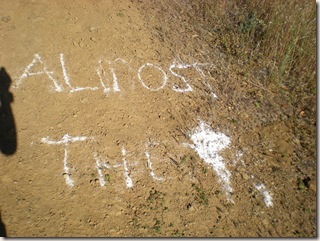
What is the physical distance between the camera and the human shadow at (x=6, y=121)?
2604mm

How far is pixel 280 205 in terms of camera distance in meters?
2.45

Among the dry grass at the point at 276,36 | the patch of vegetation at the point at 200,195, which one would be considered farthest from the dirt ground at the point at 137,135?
the dry grass at the point at 276,36

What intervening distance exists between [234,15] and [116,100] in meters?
2.46

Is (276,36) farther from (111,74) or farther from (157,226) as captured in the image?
(157,226)

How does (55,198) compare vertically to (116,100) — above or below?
below

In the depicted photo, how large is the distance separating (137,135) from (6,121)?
1.35 m

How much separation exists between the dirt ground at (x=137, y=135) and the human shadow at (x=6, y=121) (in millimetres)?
20

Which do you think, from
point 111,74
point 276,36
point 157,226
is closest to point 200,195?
point 157,226

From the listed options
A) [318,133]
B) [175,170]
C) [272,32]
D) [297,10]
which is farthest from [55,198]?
[297,10]

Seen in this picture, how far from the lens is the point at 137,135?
2809mm

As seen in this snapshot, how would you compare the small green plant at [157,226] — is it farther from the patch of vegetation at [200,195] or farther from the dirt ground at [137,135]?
the patch of vegetation at [200,195]

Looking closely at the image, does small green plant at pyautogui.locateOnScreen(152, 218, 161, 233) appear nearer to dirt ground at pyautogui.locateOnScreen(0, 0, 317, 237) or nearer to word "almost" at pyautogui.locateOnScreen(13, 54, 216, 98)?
dirt ground at pyautogui.locateOnScreen(0, 0, 317, 237)

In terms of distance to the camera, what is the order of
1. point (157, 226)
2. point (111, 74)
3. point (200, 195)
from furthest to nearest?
point (111, 74) → point (200, 195) → point (157, 226)

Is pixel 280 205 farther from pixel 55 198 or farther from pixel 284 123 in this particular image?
pixel 55 198
